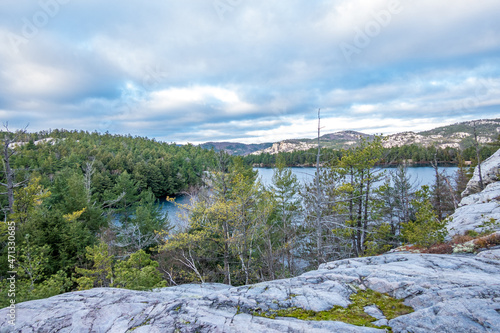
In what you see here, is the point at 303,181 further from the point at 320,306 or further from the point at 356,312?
the point at 356,312

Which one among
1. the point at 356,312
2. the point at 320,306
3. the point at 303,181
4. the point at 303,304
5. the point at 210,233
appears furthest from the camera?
the point at 303,181

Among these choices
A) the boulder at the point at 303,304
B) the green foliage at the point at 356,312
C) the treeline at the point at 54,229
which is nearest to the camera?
the boulder at the point at 303,304

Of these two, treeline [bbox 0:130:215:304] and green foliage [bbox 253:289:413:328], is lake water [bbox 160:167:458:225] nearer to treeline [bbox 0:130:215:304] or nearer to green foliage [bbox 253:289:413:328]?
treeline [bbox 0:130:215:304]

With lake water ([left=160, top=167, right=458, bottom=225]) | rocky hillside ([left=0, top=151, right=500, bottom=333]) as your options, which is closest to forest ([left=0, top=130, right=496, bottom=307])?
lake water ([left=160, top=167, right=458, bottom=225])

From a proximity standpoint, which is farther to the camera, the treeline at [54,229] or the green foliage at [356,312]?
the treeline at [54,229]

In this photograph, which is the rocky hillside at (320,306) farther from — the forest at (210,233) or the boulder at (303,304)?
the forest at (210,233)

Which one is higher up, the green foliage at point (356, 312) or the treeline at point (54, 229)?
the green foliage at point (356, 312)

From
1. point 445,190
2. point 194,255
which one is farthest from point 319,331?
point 445,190

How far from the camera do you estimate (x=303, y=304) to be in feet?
15.9

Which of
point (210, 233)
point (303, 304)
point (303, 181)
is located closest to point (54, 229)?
point (210, 233)

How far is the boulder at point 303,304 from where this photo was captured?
3777mm

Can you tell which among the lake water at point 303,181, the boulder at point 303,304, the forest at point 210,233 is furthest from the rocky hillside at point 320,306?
the lake water at point 303,181

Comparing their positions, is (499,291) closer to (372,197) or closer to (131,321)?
(131,321)

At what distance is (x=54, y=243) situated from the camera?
14430mm
